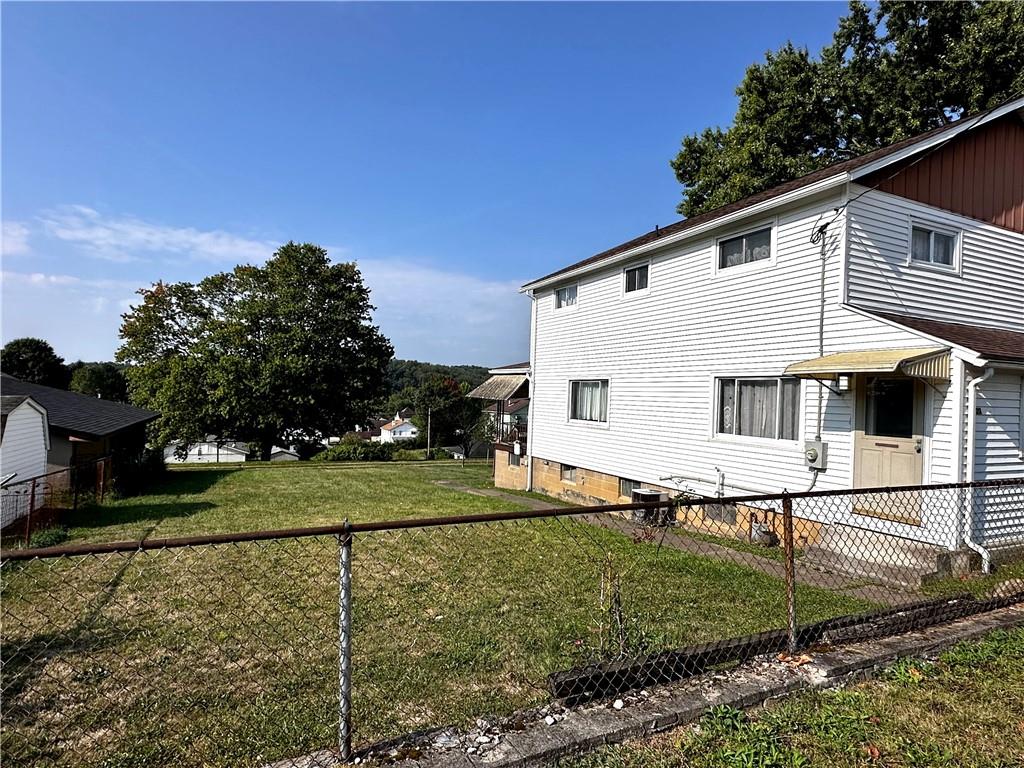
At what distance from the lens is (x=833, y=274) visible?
7.68m

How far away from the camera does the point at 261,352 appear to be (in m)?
31.5

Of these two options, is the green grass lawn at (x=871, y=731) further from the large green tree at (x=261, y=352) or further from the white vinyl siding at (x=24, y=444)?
the large green tree at (x=261, y=352)

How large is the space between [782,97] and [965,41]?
4651mm

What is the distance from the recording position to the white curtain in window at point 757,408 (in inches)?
343

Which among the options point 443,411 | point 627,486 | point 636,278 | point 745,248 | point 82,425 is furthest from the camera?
point 443,411

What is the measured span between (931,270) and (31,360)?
55846 mm

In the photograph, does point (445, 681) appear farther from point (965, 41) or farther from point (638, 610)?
point (965, 41)

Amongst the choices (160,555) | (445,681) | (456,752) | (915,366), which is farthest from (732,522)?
(160,555)

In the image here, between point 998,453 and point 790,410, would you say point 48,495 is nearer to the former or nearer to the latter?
point 790,410

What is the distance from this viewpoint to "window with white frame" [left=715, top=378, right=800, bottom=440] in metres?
8.38

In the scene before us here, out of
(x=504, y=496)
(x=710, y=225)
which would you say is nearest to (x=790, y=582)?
(x=710, y=225)

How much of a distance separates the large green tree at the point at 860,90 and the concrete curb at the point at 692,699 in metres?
17.1

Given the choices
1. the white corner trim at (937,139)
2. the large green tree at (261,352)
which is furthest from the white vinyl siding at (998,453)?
the large green tree at (261,352)

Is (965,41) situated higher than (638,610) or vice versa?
(965,41)
